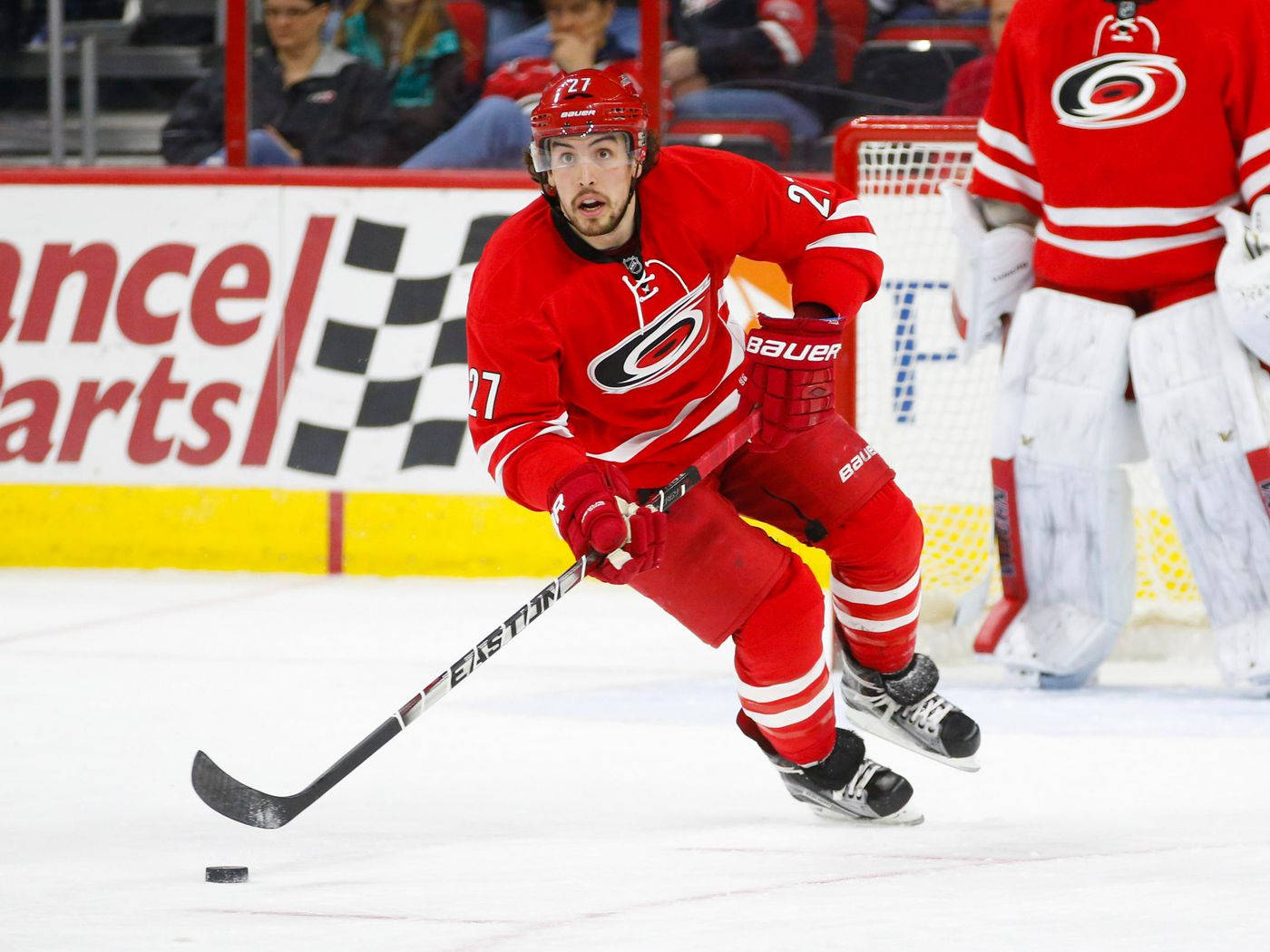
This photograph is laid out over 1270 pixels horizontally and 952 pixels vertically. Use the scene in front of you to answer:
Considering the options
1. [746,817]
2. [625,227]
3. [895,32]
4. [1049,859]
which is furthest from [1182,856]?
[895,32]

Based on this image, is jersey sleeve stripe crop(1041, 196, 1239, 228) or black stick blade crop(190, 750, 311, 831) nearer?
black stick blade crop(190, 750, 311, 831)

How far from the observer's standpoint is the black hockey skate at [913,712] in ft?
8.97

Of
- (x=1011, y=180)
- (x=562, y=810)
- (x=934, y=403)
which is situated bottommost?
(x=934, y=403)

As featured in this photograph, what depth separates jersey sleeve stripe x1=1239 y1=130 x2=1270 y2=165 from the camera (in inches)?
133

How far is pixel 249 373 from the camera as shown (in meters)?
4.99

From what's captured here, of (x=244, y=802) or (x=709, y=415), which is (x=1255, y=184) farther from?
(x=244, y=802)

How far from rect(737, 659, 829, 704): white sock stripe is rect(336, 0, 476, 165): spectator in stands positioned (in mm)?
2713

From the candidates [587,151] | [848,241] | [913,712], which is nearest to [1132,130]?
[848,241]

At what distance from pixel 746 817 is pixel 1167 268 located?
143 centimetres

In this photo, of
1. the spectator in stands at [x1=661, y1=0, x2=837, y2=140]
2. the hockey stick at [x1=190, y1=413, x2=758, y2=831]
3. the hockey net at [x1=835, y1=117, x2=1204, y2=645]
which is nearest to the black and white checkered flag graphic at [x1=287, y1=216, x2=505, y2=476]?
the spectator in stands at [x1=661, y1=0, x2=837, y2=140]

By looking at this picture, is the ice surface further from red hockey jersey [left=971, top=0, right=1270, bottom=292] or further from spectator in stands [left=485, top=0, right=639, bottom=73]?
spectator in stands [left=485, top=0, right=639, bottom=73]

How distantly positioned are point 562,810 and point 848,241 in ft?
2.80

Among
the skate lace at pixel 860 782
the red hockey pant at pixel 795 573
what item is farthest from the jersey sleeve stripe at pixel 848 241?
the skate lace at pixel 860 782

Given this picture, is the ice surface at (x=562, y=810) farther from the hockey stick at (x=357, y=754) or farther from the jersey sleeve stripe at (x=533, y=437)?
the jersey sleeve stripe at (x=533, y=437)
